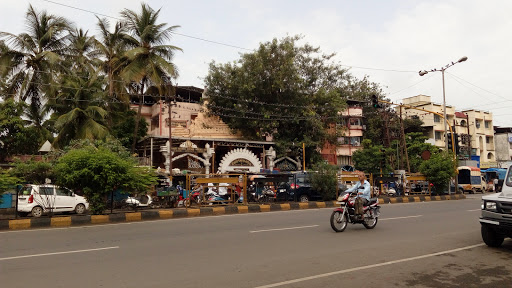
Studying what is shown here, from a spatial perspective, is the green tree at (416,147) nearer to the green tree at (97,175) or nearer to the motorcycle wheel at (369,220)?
the motorcycle wheel at (369,220)

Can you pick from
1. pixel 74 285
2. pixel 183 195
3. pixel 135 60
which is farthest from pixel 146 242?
pixel 135 60

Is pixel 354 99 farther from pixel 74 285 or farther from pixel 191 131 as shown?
pixel 74 285

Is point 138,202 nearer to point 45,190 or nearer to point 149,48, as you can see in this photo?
point 45,190

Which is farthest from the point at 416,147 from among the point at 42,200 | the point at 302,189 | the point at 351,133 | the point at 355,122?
the point at 42,200

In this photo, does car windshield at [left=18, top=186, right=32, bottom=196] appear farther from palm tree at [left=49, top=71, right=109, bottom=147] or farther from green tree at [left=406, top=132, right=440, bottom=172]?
green tree at [left=406, top=132, right=440, bottom=172]

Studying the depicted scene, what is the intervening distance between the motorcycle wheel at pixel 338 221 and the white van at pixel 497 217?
3.27 m

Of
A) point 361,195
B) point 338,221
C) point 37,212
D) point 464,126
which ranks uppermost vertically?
point 464,126

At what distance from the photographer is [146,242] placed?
28.2 feet

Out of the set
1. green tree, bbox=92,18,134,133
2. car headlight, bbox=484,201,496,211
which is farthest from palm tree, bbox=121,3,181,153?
car headlight, bbox=484,201,496,211

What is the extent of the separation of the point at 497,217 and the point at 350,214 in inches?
152

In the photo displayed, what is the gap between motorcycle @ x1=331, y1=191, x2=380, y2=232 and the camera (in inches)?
391

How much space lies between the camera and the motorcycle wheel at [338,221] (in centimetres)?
981

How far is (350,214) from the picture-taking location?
10.4 meters

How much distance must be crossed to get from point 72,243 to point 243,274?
492 centimetres
